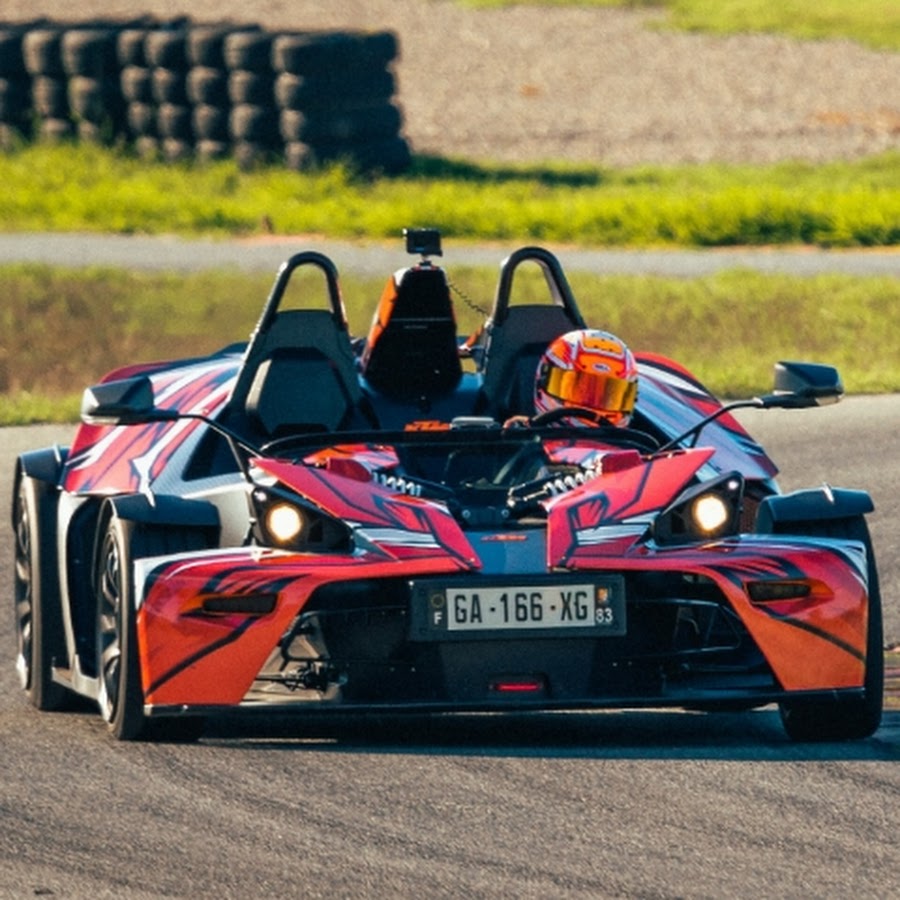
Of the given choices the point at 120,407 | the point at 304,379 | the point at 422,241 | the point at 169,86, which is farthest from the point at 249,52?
the point at 120,407

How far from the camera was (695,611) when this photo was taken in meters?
7.16

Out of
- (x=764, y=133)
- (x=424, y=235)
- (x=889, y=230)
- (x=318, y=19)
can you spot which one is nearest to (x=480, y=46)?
(x=318, y=19)

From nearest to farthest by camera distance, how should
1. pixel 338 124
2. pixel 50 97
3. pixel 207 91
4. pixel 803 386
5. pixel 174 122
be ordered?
pixel 803 386 < pixel 207 91 < pixel 338 124 < pixel 174 122 < pixel 50 97

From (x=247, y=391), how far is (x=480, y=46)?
29003 mm

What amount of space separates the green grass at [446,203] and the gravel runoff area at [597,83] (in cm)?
269

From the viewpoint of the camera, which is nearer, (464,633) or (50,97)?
(464,633)

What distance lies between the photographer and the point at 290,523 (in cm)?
707

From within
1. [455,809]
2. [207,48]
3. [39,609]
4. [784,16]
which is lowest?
[784,16]

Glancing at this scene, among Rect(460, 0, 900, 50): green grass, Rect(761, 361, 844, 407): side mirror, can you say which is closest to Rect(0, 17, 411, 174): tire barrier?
Rect(460, 0, 900, 50): green grass

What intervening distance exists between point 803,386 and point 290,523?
5.80 feet

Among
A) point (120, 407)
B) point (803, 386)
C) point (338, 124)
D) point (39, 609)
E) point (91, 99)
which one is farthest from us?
point (91, 99)

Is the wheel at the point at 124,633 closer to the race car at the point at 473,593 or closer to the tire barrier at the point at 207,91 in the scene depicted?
the race car at the point at 473,593

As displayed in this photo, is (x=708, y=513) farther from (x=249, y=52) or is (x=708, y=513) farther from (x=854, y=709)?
(x=249, y=52)

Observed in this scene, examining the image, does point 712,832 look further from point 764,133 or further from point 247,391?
point 764,133
